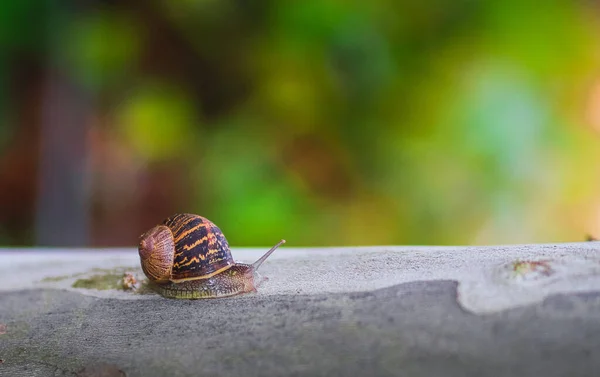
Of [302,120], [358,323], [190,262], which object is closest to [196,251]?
[190,262]

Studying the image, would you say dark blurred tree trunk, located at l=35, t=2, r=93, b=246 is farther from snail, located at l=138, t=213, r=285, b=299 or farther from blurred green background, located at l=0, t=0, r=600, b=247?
snail, located at l=138, t=213, r=285, b=299

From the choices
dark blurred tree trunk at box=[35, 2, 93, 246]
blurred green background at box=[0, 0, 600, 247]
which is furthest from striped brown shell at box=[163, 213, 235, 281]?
dark blurred tree trunk at box=[35, 2, 93, 246]

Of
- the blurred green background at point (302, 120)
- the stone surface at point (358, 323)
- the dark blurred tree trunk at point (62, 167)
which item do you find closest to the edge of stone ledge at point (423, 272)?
the stone surface at point (358, 323)

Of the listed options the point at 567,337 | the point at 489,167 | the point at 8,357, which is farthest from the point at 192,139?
the point at 567,337

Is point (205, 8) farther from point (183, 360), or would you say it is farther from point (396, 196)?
point (183, 360)

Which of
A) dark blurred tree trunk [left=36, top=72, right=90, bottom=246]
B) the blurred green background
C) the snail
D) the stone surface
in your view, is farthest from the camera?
dark blurred tree trunk [left=36, top=72, right=90, bottom=246]

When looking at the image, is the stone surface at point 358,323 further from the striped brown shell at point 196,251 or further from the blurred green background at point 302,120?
the blurred green background at point 302,120

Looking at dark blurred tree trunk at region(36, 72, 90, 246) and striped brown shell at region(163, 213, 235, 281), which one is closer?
striped brown shell at region(163, 213, 235, 281)

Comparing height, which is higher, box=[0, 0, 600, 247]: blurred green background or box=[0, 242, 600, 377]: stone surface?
box=[0, 0, 600, 247]: blurred green background
